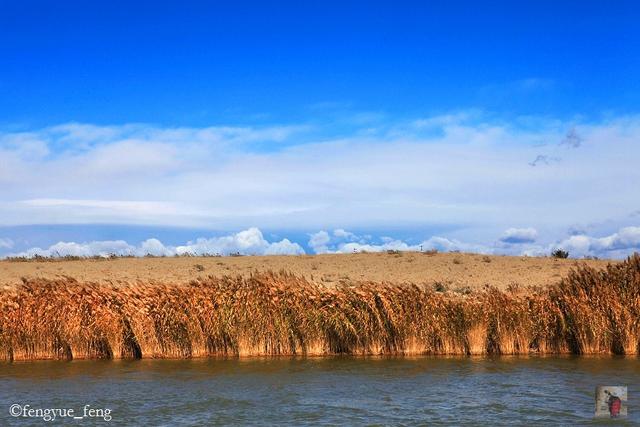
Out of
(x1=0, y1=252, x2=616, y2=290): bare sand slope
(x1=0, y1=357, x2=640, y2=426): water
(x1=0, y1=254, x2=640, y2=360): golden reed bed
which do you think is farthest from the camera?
(x1=0, y1=252, x2=616, y2=290): bare sand slope

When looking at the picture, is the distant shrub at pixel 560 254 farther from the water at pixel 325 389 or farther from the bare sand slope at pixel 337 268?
the water at pixel 325 389

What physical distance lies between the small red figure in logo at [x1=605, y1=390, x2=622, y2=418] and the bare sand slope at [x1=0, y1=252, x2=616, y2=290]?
102 ft

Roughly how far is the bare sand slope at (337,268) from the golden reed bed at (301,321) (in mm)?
23743

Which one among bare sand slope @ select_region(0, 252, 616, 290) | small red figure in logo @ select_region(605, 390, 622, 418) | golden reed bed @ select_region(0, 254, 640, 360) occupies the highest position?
bare sand slope @ select_region(0, 252, 616, 290)

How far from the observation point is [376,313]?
2298cm

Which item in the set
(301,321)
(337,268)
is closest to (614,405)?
(301,321)

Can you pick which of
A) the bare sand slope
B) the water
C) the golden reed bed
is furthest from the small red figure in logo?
the bare sand slope

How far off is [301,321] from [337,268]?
111 feet

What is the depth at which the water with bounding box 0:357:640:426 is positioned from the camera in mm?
15211

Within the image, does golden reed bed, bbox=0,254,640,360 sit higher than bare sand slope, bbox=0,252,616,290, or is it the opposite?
bare sand slope, bbox=0,252,616,290

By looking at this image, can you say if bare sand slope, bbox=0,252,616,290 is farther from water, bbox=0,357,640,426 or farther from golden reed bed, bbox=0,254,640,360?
water, bbox=0,357,640,426

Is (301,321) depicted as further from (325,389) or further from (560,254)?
(560,254)

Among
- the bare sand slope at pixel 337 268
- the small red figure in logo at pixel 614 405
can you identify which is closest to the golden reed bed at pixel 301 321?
the small red figure in logo at pixel 614 405

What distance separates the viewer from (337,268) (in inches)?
2240
